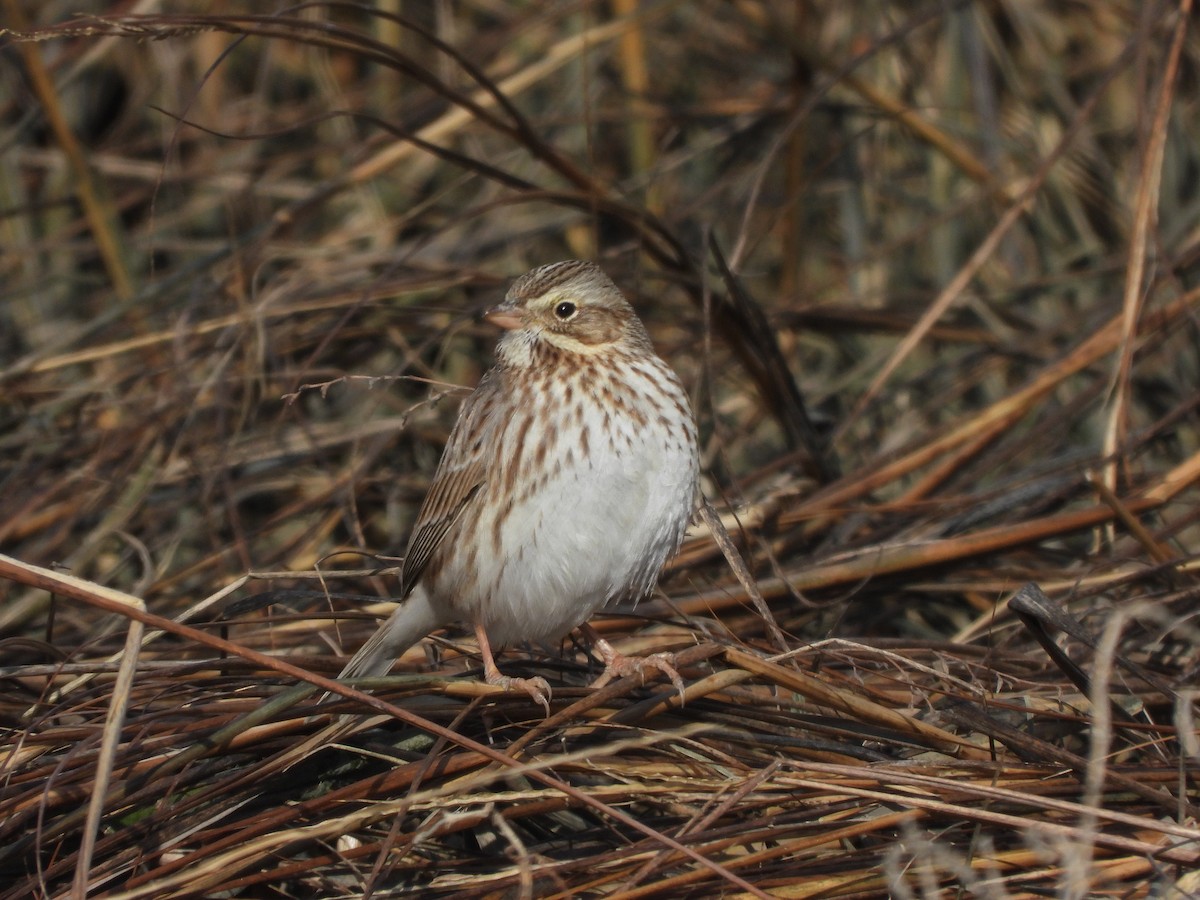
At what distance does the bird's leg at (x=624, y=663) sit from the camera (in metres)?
3.00

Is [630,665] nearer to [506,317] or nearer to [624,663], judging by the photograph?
[624,663]

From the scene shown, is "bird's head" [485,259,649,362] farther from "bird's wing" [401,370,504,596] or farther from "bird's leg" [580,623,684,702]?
"bird's leg" [580,623,684,702]

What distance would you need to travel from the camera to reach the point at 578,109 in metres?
6.38

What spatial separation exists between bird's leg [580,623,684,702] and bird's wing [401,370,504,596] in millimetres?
437

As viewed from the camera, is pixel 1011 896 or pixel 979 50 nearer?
pixel 1011 896

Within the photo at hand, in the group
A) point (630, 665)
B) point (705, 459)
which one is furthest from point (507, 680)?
point (705, 459)

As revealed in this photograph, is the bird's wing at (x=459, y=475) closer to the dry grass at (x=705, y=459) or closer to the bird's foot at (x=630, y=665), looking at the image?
the dry grass at (x=705, y=459)

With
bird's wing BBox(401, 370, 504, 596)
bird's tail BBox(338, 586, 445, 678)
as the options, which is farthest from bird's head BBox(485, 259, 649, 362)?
bird's tail BBox(338, 586, 445, 678)

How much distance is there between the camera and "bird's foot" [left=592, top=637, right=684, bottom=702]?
9.83 ft

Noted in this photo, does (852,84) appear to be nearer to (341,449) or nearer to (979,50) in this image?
(979,50)

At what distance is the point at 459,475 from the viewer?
3.63m

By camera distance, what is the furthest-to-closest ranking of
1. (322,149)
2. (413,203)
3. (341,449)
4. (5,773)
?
(413,203), (322,149), (341,449), (5,773)

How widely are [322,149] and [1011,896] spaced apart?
434 centimetres

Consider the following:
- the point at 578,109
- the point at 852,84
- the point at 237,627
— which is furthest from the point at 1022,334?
the point at 237,627
